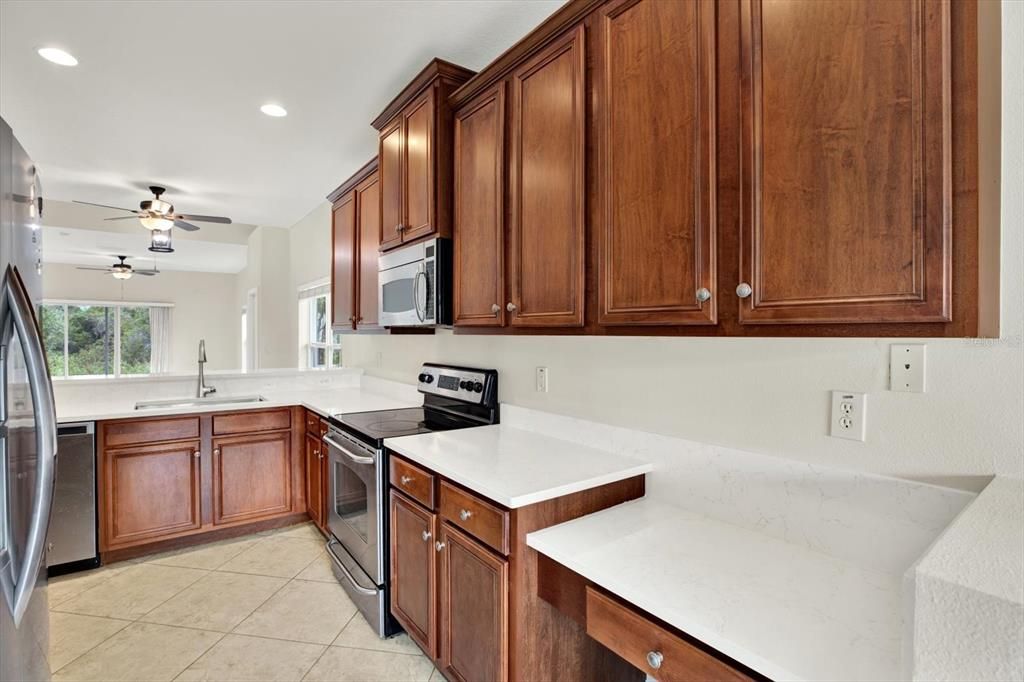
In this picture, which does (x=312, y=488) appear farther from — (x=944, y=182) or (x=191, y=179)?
(x=944, y=182)

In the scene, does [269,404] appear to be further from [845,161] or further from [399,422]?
[845,161]

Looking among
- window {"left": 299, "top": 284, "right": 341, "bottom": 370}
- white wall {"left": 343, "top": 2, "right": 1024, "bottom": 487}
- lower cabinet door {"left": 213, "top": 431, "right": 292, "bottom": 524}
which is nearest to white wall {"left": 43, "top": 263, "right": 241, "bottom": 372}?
window {"left": 299, "top": 284, "right": 341, "bottom": 370}

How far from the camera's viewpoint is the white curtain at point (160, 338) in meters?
8.48

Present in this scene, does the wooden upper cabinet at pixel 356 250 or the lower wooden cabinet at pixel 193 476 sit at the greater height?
the wooden upper cabinet at pixel 356 250

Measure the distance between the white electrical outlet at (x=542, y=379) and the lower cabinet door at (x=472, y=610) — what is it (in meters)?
0.73

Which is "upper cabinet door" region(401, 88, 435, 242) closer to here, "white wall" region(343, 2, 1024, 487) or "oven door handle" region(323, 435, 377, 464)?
"white wall" region(343, 2, 1024, 487)

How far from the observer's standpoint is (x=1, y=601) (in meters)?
1.18

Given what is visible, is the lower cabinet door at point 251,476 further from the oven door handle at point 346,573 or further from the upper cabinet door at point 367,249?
the upper cabinet door at point 367,249

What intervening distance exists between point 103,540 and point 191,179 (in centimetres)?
274

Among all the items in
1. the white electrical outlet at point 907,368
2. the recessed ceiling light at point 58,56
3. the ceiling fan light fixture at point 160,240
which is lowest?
the white electrical outlet at point 907,368

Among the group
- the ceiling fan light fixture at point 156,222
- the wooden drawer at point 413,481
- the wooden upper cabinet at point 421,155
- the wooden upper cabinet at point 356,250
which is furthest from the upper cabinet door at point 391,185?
the ceiling fan light fixture at point 156,222

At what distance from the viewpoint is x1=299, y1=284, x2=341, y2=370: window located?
4.83 meters

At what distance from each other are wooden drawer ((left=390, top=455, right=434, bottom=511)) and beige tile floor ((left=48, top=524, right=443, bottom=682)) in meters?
0.72

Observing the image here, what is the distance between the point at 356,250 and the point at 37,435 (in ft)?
6.84
